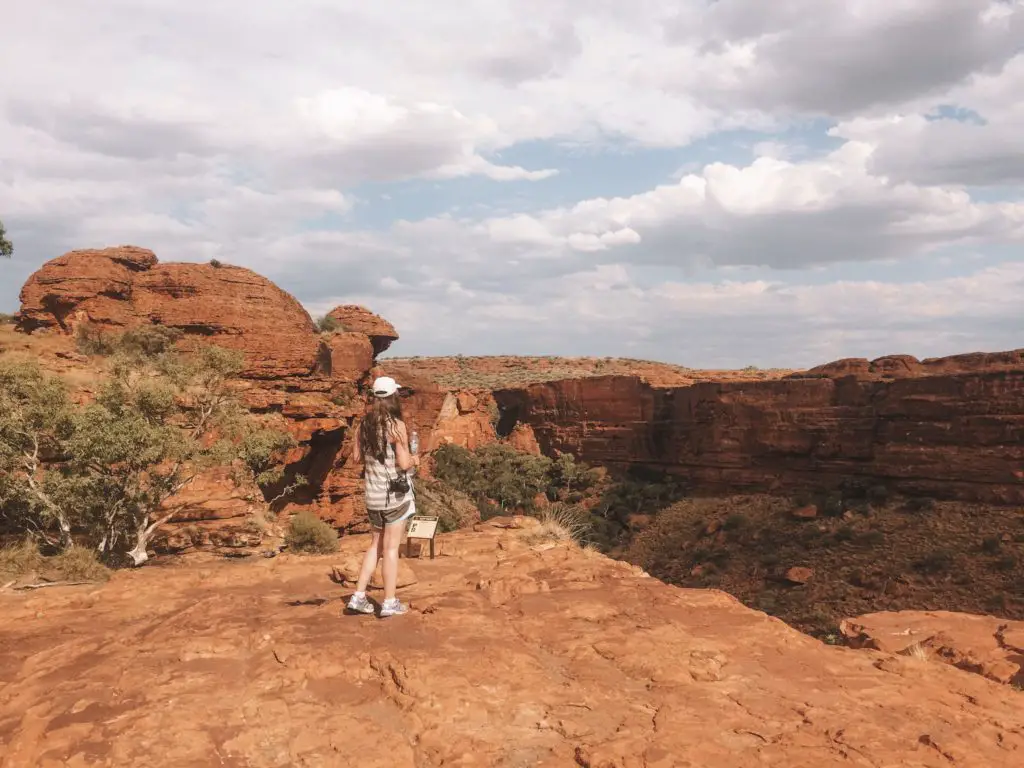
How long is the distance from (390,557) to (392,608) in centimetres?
39

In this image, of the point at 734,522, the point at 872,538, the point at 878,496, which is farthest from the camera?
the point at 734,522

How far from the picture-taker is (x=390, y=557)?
530 cm

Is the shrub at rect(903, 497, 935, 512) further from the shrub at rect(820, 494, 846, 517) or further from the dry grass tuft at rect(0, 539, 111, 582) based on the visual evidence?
the dry grass tuft at rect(0, 539, 111, 582)

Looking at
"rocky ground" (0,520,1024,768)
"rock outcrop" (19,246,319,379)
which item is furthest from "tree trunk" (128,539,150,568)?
"rock outcrop" (19,246,319,379)

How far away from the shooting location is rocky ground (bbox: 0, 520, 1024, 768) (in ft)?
10.6

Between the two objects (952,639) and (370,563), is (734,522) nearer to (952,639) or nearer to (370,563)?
(952,639)

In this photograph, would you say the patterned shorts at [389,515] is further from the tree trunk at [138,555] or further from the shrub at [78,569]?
the tree trunk at [138,555]

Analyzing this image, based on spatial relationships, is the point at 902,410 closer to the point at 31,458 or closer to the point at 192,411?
the point at 192,411

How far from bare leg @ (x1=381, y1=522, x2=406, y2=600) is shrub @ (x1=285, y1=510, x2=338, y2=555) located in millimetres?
6327

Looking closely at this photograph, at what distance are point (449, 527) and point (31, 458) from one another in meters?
10.8

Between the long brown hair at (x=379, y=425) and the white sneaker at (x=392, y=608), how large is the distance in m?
1.10

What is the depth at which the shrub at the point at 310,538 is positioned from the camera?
11609 mm

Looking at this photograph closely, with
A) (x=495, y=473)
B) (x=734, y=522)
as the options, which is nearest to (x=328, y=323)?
(x=495, y=473)

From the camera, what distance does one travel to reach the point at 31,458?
9.70m
